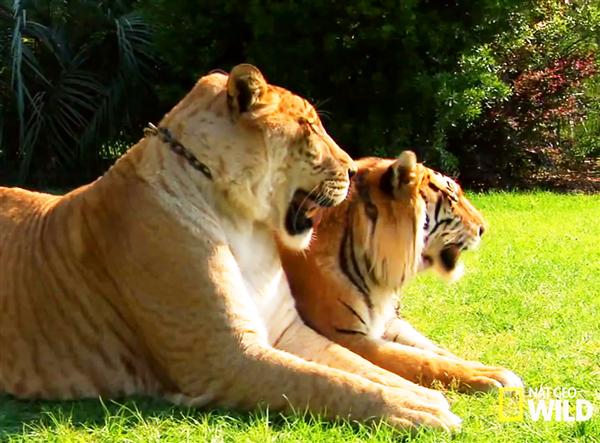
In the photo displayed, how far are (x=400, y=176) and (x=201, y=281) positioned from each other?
1.00m

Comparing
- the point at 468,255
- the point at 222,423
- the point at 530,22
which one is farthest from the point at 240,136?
the point at 530,22

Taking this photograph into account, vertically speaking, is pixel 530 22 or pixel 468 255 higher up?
pixel 530 22

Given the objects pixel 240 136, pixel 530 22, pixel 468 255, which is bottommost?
pixel 468 255

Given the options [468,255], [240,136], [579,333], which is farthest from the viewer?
[468,255]

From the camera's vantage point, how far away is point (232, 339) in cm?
316

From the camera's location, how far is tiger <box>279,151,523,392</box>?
3721 mm

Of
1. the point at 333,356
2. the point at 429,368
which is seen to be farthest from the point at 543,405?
the point at 333,356

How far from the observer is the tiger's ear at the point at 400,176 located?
3.73m

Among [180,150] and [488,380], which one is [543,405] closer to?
[488,380]

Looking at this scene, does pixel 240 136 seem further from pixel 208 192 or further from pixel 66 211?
pixel 66 211

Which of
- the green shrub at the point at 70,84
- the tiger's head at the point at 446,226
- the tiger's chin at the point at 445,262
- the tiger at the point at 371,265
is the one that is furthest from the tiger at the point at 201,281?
the green shrub at the point at 70,84

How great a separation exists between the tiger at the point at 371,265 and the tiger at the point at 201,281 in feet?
0.69

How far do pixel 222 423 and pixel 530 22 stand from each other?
10309 mm

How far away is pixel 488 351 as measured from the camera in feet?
13.9
